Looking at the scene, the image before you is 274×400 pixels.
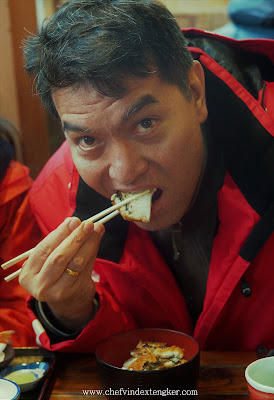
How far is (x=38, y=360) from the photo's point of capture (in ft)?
5.89

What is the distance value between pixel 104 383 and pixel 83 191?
65cm

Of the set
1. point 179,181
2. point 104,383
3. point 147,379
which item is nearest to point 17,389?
point 104,383

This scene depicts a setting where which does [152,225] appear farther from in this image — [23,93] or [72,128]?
[23,93]

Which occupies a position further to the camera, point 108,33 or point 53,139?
point 53,139

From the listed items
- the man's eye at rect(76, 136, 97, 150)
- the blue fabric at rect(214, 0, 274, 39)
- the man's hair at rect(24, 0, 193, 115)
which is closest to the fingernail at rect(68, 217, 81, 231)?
the man's eye at rect(76, 136, 97, 150)

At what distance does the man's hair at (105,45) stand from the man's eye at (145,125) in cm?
11

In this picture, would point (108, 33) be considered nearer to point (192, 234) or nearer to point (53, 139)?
point (53, 139)

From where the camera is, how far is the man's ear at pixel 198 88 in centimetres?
172

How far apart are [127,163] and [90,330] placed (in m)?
0.62

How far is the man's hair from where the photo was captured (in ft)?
4.82

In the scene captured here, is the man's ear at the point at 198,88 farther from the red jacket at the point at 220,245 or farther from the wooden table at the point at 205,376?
the wooden table at the point at 205,376

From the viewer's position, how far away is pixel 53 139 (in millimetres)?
2062

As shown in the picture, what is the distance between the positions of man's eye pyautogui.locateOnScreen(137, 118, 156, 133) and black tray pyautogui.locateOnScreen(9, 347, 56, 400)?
32.5 inches

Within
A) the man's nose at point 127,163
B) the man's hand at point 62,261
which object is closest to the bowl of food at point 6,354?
the man's hand at point 62,261
